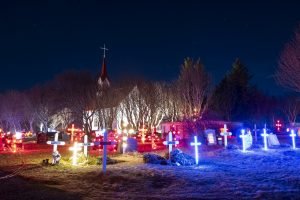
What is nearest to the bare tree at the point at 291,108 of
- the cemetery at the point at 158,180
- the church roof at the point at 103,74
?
the church roof at the point at 103,74

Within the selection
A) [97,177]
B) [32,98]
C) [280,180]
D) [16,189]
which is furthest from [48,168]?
[32,98]

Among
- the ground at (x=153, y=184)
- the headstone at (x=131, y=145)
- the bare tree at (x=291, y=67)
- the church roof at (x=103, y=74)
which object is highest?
the church roof at (x=103, y=74)

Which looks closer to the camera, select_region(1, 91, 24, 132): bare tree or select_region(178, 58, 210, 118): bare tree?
select_region(178, 58, 210, 118): bare tree

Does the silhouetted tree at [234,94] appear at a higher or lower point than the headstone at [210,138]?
higher

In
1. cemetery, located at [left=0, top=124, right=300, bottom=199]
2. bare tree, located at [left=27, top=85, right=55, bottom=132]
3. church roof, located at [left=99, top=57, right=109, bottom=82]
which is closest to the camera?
cemetery, located at [left=0, top=124, right=300, bottom=199]

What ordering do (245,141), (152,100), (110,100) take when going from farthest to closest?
(152,100), (110,100), (245,141)

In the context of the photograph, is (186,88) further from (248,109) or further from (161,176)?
(161,176)

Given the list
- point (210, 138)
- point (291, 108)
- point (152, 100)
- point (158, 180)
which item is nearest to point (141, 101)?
point (152, 100)

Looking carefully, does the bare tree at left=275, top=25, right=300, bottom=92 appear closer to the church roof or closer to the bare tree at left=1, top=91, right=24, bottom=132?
the church roof

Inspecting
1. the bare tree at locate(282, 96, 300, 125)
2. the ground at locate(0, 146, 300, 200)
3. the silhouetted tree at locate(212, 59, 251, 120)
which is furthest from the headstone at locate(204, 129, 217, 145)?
the bare tree at locate(282, 96, 300, 125)

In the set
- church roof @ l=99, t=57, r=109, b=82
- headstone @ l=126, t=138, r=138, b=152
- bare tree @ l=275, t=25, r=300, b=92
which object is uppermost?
church roof @ l=99, t=57, r=109, b=82

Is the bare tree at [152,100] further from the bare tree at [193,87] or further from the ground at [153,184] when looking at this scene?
the ground at [153,184]

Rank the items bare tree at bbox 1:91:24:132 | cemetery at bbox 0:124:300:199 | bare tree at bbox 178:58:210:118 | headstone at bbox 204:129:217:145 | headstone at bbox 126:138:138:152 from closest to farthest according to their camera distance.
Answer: cemetery at bbox 0:124:300:199 → headstone at bbox 126:138:138:152 → headstone at bbox 204:129:217:145 → bare tree at bbox 178:58:210:118 → bare tree at bbox 1:91:24:132

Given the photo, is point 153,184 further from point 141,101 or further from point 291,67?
point 141,101
